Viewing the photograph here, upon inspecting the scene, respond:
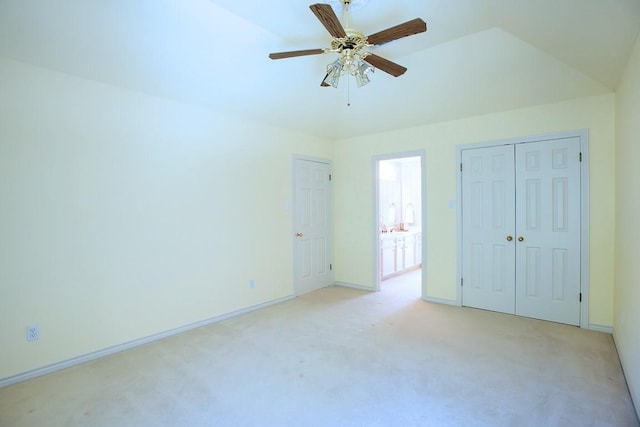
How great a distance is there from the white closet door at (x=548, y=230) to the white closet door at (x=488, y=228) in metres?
0.10

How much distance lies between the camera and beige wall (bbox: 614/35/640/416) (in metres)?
2.14

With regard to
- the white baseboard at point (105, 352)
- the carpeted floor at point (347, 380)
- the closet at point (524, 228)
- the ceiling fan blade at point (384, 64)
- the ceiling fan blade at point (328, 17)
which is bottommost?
the carpeted floor at point (347, 380)

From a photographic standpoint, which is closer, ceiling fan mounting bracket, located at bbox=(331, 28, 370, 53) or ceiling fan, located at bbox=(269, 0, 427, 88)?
ceiling fan, located at bbox=(269, 0, 427, 88)

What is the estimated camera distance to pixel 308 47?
3174 mm

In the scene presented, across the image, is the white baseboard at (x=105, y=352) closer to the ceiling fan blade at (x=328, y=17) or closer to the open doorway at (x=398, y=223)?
the open doorway at (x=398, y=223)

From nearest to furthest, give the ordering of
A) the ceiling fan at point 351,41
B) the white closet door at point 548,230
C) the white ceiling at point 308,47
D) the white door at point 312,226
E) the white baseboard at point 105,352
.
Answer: the ceiling fan at point 351,41 → the white ceiling at point 308,47 → the white baseboard at point 105,352 → the white closet door at point 548,230 → the white door at point 312,226

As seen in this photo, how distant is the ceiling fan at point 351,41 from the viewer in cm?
190

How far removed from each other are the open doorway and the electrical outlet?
13.1ft

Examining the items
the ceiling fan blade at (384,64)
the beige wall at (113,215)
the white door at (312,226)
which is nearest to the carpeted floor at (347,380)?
the beige wall at (113,215)

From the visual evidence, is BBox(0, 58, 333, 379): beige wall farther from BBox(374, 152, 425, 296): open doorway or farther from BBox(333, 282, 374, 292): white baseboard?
BBox(374, 152, 425, 296): open doorway

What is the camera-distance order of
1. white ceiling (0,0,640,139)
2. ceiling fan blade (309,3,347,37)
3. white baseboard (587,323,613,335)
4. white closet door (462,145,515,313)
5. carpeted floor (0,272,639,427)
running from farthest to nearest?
white closet door (462,145,515,313), white baseboard (587,323,613,335), white ceiling (0,0,640,139), carpeted floor (0,272,639,427), ceiling fan blade (309,3,347,37)

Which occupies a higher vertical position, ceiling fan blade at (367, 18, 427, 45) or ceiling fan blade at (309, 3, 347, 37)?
ceiling fan blade at (309, 3, 347, 37)

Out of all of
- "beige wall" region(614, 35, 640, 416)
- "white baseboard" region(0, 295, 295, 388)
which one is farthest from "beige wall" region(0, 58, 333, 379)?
"beige wall" region(614, 35, 640, 416)

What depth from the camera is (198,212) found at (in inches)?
144
